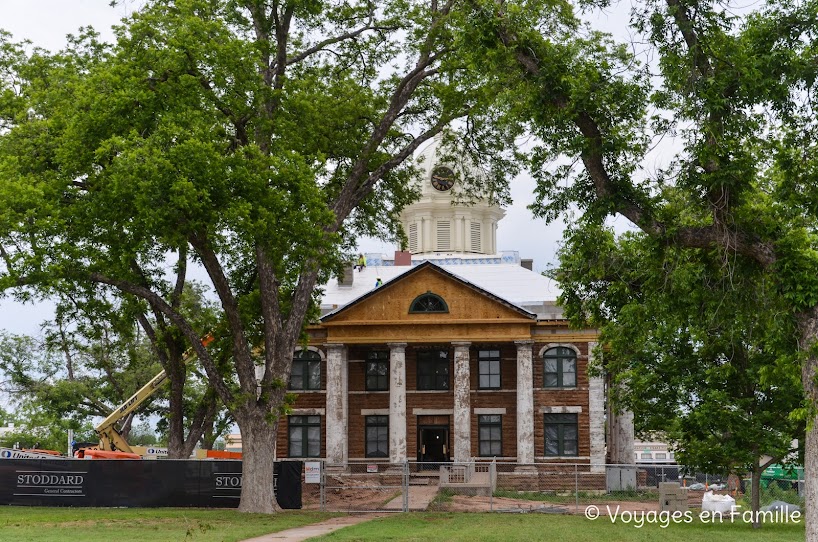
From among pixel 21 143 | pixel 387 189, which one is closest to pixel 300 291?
pixel 387 189

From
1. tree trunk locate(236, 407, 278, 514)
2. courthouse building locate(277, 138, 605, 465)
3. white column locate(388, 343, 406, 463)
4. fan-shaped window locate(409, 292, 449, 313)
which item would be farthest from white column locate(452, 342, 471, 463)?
tree trunk locate(236, 407, 278, 514)

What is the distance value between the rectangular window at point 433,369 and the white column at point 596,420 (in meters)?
6.43

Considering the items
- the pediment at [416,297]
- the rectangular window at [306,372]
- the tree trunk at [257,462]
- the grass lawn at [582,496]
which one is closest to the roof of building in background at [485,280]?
the pediment at [416,297]

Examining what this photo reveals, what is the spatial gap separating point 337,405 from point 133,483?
1381 centimetres

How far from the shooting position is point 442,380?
45.7 meters

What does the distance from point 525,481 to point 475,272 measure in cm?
1323

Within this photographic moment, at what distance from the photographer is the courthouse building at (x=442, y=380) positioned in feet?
142

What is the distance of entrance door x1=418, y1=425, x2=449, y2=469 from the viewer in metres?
45.2

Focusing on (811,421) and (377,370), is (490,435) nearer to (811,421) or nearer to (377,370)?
(377,370)

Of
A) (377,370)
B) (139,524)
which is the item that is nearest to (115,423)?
(377,370)

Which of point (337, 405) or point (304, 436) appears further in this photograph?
point (304, 436)

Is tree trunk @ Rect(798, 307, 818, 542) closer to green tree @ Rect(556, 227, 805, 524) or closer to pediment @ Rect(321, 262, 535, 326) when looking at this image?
green tree @ Rect(556, 227, 805, 524)

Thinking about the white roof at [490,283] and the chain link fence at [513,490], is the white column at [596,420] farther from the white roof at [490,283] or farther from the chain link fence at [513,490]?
the white roof at [490,283]

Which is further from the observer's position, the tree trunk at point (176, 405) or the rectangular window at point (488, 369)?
the rectangular window at point (488, 369)
